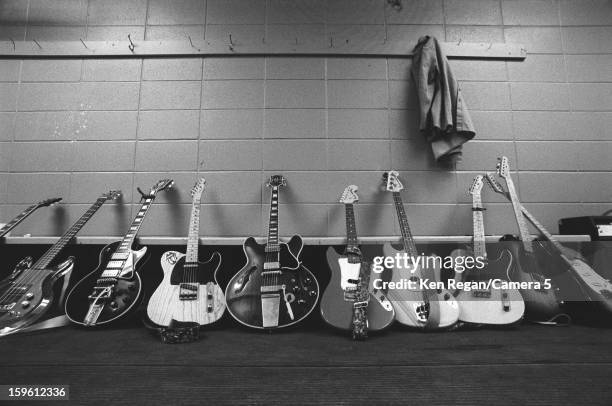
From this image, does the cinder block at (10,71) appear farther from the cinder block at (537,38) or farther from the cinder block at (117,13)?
the cinder block at (537,38)

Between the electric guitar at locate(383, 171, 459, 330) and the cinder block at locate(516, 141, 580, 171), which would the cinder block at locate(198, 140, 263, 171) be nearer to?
the electric guitar at locate(383, 171, 459, 330)

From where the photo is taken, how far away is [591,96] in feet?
7.79

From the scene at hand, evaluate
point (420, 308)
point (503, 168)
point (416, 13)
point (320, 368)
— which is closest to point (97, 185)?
point (320, 368)

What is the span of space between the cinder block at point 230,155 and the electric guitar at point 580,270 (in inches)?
69.7

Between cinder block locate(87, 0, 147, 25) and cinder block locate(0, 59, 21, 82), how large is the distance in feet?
1.95

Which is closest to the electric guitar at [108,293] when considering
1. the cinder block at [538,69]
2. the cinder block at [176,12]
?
the cinder block at [176,12]

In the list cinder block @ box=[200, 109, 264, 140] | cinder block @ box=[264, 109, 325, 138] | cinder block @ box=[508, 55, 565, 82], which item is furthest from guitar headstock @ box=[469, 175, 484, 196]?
cinder block @ box=[200, 109, 264, 140]

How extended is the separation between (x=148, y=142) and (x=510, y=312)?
2390mm

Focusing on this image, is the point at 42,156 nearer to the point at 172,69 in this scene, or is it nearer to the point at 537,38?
the point at 172,69

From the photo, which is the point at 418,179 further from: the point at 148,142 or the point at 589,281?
the point at 148,142

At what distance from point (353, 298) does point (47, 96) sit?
8.19ft

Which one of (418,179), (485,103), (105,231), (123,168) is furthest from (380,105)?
(105,231)

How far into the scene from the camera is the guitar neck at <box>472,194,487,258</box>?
184cm

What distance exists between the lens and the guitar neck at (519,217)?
1.84m
